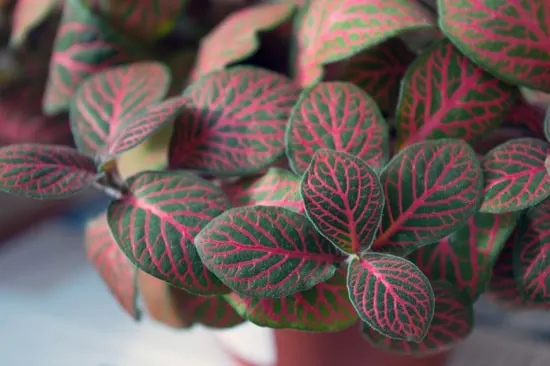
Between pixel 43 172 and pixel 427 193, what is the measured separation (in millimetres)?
291

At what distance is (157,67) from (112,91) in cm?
5

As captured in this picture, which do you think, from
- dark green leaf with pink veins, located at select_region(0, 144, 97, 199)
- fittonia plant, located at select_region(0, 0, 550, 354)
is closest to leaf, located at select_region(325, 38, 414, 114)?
fittonia plant, located at select_region(0, 0, 550, 354)

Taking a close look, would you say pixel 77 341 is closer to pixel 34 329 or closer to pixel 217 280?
pixel 34 329

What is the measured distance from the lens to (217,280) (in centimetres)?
37

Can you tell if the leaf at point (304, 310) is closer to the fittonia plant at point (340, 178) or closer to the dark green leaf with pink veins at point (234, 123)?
the fittonia plant at point (340, 178)

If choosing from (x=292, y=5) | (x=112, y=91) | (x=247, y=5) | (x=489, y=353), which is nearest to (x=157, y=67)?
(x=112, y=91)

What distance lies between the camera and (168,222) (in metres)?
0.38

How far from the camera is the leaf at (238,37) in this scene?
1.65 ft

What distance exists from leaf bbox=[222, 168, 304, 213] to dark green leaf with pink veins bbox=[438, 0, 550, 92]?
0.17m

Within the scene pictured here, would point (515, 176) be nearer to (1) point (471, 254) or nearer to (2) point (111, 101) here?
(1) point (471, 254)

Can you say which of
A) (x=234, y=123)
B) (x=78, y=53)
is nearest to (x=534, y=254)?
(x=234, y=123)

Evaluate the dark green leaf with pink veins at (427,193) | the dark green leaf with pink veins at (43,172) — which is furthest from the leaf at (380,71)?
the dark green leaf with pink veins at (43,172)

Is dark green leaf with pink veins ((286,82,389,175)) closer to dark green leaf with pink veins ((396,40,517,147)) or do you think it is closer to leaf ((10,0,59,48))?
dark green leaf with pink veins ((396,40,517,147))

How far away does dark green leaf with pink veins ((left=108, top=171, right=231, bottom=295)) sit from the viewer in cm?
36
